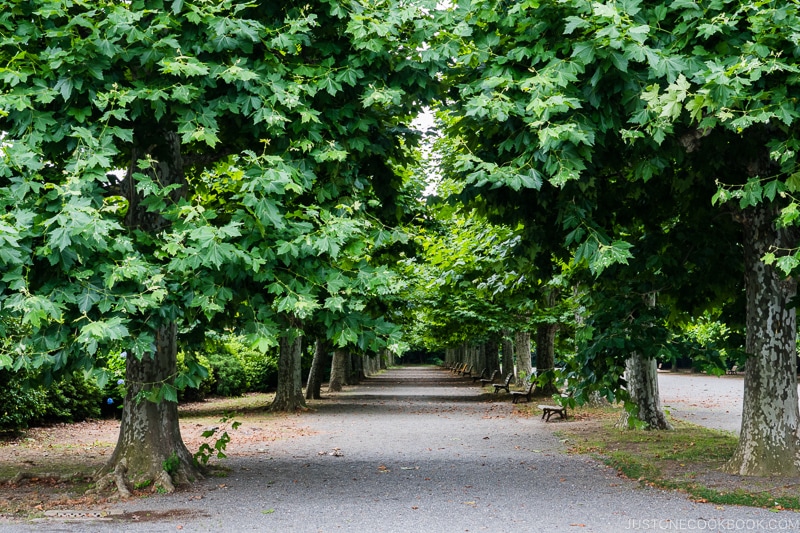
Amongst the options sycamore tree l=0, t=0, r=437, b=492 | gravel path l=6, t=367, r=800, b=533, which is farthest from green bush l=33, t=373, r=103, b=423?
sycamore tree l=0, t=0, r=437, b=492

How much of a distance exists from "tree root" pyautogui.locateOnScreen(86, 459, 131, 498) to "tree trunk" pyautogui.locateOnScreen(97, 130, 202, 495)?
0.02m

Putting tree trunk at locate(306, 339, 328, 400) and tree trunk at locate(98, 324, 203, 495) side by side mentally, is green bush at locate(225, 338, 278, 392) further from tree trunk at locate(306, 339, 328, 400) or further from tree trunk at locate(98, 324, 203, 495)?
tree trunk at locate(98, 324, 203, 495)

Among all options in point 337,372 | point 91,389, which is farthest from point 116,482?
point 337,372

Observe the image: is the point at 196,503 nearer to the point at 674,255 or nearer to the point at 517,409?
the point at 674,255

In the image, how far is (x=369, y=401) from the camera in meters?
27.4

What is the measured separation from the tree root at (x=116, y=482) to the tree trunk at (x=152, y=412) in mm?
25

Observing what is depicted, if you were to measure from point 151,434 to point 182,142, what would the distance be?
13.1ft

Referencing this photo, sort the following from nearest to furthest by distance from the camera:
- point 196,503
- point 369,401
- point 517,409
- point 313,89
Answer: point 313,89 → point 196,503 → point 517,409 → point 369,401

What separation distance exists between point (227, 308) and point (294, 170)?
2.18m

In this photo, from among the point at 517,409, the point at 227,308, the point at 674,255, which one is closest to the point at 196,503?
the point at 227,308

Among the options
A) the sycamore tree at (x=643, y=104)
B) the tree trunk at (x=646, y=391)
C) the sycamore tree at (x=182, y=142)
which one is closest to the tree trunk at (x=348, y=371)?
the tree trunk at (x=646, y=391)

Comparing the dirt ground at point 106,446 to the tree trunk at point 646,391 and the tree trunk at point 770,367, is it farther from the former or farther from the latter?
the tree trunk at point 646,391

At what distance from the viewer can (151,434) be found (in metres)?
9.70

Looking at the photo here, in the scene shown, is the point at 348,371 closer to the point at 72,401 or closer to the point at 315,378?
the point at 315,378
